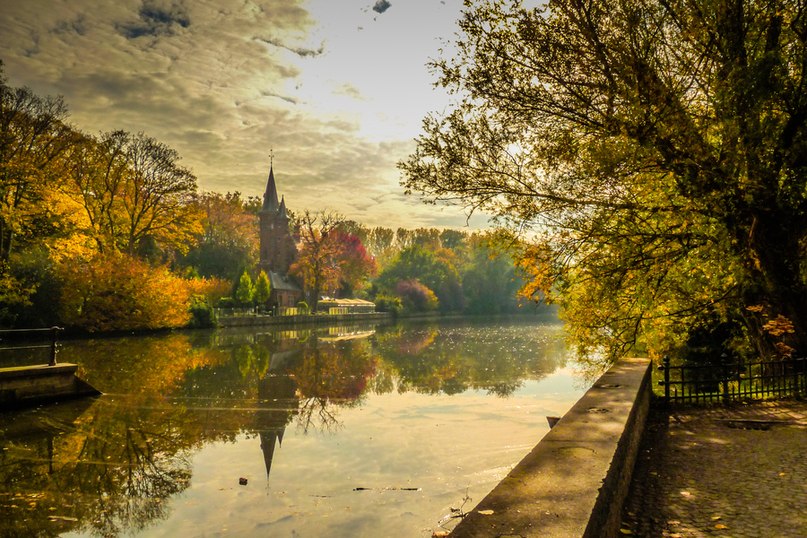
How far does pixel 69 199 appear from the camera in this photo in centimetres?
3080

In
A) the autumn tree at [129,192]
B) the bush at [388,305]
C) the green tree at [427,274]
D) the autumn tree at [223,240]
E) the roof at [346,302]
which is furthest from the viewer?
the green tree at [427,274]

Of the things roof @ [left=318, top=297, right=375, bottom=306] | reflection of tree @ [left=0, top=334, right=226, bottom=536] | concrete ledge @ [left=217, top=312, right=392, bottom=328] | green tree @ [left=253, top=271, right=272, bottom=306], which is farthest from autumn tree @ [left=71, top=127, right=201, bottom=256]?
roof @ [left=318, top=297, right=375, bottom=306]

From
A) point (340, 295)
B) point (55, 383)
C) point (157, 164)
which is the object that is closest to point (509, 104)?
point (55, 383)

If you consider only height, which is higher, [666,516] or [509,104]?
[509,104]

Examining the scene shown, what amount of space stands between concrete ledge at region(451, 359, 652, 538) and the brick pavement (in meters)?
0.28

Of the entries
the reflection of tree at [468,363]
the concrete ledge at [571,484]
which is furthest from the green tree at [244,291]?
the concrete ledge at [571,484]

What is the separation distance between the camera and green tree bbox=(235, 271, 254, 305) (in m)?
52.5

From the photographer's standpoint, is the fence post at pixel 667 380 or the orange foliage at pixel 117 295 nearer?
the fence post at pixel 667 380

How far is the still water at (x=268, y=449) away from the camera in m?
6.51

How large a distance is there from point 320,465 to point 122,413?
5.89 meters

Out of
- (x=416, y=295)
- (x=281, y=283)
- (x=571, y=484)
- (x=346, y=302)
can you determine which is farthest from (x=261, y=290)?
(x=571, y=484)

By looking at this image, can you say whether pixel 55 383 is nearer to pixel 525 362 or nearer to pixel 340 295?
pixel 525 362

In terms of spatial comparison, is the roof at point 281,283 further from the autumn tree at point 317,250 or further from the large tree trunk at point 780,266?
the large tree trunk at point 780,266

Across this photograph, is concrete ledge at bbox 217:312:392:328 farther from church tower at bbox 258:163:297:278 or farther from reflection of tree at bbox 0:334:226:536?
reflection of tree at bbox 0:334:226:536
